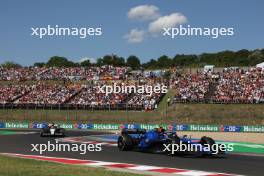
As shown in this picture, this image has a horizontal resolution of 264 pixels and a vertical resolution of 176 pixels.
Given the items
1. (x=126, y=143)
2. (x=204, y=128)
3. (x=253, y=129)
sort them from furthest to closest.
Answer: (x=204, y=128), (x=253, y=129), (x=126, y=143)

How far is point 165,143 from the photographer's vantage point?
58.6 feet

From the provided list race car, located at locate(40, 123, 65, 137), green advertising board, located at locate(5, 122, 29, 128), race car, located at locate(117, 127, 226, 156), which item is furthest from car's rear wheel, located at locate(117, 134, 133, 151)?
green advertising board, located at locate(5, 122, 29, 128)

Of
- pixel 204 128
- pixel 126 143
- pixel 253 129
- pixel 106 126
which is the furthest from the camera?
pixel 106 126

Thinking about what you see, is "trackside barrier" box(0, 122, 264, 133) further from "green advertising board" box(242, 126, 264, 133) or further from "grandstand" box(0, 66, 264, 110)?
"grandstand" box(0, 66, 264, 110)

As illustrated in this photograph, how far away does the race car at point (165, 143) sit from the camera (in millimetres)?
16398

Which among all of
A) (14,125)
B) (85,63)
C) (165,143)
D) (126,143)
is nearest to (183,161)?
(165,143)

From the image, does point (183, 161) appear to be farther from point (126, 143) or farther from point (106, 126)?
point (106, 126)

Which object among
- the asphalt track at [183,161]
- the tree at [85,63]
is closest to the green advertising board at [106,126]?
the asphalt track at [183,161]

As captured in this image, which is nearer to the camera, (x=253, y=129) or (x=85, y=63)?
(x=253, y=129)

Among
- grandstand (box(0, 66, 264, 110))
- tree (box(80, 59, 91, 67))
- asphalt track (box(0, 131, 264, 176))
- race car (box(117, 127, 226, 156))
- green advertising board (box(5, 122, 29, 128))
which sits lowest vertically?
green advertising board (box(5, 122, 29, 128))

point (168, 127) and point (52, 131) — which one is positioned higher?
point (52, 131)

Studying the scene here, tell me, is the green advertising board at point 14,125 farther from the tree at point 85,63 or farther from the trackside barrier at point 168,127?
the tree at point 85,63

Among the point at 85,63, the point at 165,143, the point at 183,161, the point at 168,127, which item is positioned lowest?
the point at 168,127

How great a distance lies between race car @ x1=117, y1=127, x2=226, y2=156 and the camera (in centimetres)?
1640
